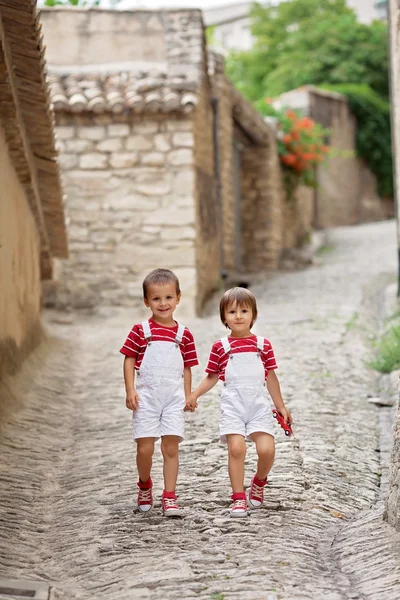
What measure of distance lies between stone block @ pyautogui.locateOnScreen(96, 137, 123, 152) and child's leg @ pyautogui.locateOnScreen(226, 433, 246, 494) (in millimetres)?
7847

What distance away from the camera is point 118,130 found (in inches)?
466

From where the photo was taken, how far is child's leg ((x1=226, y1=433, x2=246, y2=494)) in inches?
175

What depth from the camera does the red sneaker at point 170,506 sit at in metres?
4.50

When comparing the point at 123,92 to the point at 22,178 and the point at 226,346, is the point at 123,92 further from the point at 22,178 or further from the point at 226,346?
the point at 226,346

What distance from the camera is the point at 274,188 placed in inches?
685

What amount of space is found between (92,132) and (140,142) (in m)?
0.61

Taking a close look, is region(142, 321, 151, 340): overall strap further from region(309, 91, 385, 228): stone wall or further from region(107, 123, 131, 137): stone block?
region(309, 91, 385, 228): stone wall

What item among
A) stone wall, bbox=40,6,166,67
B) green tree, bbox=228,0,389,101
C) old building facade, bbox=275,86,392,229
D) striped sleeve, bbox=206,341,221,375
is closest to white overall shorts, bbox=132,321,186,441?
striped sleeve, bbox=206,341,221,375

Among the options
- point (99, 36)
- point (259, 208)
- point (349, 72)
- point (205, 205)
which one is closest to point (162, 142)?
point (205, 205)

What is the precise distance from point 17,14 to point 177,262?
6.17m

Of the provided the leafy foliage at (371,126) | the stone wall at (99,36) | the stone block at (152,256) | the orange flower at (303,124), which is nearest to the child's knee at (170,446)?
the stone block at (152,256)

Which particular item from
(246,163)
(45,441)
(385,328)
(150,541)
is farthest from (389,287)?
(150,541)

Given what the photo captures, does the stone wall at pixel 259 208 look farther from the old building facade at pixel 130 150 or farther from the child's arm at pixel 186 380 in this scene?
the child's arm at pixel 186 380

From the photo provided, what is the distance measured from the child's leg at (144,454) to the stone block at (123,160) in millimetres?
7683
